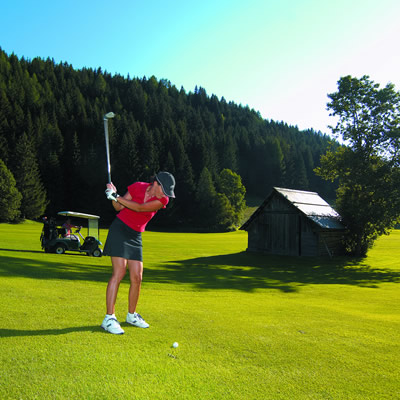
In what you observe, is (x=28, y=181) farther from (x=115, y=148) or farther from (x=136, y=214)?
(x=136, y=214)

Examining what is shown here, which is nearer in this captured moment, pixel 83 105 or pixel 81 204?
pixel 81 204

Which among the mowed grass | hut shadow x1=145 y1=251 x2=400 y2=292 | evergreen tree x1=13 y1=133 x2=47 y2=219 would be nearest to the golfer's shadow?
the mowed grass

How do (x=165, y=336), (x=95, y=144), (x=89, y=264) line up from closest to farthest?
(x=165, y=336)
(x=89, y=264)
(x=95, y=144)

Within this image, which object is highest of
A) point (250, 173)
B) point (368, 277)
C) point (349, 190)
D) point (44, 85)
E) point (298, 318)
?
point (44, 85)

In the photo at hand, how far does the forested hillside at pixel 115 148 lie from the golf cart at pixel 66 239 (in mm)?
48713

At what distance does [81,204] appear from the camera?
81750mm

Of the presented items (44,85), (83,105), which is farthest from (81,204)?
(44,85)

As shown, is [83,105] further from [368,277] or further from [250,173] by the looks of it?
[368,277]

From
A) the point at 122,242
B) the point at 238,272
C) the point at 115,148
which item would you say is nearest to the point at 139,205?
the point at 122,242

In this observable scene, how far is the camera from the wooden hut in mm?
31312

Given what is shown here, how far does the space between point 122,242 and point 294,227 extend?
28.5 m

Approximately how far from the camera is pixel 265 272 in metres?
23.4

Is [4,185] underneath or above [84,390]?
above

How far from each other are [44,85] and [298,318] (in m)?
130
